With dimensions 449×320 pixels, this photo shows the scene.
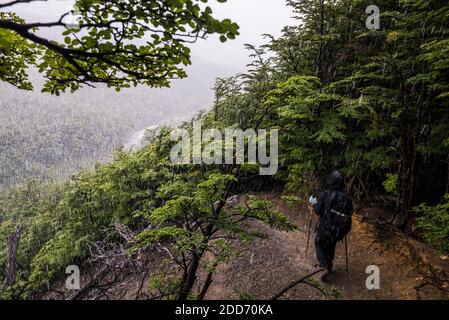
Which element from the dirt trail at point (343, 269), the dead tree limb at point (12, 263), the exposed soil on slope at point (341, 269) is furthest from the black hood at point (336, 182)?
the dead tree limb at point (12, 263)

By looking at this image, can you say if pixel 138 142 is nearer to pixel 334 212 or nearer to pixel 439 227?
pixel 334 212

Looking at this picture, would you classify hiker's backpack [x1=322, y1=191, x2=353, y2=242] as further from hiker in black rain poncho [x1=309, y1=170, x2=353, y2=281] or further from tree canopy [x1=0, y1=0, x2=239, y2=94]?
tree canopy [x1=0, y1=0, x2=239, y2=94]

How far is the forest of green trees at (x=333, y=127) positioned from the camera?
7.44 meters

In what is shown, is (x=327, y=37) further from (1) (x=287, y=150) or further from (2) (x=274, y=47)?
(1) (x=287, y=150)

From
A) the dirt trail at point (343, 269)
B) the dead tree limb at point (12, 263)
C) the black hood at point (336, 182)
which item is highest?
the black hood at point (336, 182)

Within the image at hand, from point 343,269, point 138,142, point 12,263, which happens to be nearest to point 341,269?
point 343,269

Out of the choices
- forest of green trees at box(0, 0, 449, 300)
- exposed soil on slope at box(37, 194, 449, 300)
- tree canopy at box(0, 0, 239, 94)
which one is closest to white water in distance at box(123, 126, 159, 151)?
forest of green trees at box(0, 0, 449, 300)

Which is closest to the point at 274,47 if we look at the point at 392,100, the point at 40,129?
the point at 392,100

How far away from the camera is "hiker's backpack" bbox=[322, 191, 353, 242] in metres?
5.94

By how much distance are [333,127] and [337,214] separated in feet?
11.3

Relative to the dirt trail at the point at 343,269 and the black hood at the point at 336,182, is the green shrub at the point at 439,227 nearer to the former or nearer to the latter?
the dirt trail at the point at 343,269

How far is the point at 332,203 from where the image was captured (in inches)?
236

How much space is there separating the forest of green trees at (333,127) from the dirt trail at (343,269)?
0.77 metres

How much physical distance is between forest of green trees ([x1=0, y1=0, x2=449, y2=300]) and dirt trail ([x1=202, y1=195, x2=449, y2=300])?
77 cm
